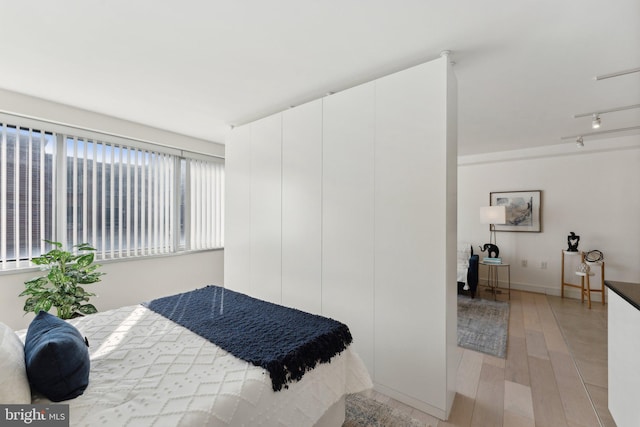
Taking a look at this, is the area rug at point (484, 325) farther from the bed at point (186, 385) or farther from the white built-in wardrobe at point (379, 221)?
the bed at point (186, 385)

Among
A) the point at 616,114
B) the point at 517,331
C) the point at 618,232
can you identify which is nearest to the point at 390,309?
the point at 517,331

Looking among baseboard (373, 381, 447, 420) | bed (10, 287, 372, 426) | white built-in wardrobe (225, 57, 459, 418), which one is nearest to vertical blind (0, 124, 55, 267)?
bed (10, 287, 372, 426)

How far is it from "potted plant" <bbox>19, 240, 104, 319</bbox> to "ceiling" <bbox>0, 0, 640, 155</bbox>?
1660mm

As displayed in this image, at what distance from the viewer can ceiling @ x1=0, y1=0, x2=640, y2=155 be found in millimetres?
1618

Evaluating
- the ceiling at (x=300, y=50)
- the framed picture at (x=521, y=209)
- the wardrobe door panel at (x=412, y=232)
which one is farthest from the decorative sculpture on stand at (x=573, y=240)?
the wardrobe door panel at (x=412, y=232)

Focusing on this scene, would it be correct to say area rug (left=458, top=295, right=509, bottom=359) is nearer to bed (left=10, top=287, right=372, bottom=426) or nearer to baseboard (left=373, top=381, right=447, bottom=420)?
baseboard (left=373, top=381, right=447, bottom=420)

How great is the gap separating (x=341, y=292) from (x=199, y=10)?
2266 mm

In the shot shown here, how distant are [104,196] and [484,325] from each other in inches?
197

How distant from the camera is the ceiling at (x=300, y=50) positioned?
162 centimetres

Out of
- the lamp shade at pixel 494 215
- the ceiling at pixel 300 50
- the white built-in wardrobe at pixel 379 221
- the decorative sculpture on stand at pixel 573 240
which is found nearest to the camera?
the ceiling at pixel 300 50

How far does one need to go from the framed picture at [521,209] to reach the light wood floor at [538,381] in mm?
1746

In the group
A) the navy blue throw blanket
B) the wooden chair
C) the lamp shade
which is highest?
the lamp shade

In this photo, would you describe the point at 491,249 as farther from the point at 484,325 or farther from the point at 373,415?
the point at 373,415

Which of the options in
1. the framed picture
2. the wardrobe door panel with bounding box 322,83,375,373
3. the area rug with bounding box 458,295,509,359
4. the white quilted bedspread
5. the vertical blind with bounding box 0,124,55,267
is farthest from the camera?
the framed picture
